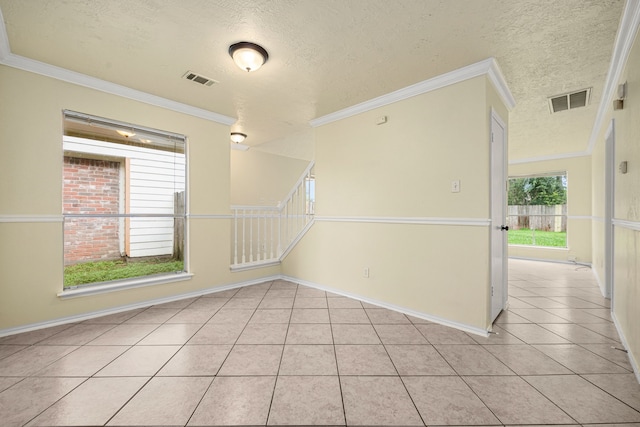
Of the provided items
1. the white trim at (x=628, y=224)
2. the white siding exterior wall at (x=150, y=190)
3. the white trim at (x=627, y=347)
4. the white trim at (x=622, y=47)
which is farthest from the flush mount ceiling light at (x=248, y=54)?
the white trim at (x=627, y=347)

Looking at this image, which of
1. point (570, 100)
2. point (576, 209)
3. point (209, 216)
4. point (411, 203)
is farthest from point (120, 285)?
point (576, 209)

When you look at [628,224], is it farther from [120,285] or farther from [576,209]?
[576,209]

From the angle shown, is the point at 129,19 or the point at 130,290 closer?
the point at 129,19

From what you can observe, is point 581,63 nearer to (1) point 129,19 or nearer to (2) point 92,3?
(1) point 129,19

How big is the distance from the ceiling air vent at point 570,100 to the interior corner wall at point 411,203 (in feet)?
2.75

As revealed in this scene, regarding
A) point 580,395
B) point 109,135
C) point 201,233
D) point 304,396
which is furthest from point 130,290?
point 580,395

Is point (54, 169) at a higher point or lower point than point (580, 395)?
higher

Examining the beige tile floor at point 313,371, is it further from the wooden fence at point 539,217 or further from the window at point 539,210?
the wooden fence at point 539,217

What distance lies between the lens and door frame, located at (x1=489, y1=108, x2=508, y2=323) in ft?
8.46

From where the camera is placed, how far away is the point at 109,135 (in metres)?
3.04

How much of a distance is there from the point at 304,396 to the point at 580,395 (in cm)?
169

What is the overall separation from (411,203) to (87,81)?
12.0 ft

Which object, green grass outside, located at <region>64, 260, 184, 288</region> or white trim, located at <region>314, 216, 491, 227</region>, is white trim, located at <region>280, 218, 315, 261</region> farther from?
green grass outside, located at <region>64, 260, 184, 288</region>

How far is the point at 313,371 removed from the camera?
1847 mm
